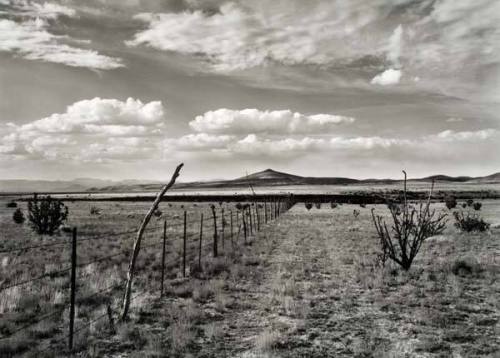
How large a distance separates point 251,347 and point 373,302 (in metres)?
4.09

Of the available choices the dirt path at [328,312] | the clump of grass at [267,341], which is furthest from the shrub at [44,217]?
the clump of grass at [267,341]

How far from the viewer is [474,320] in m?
8.47

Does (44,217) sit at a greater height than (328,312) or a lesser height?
greater

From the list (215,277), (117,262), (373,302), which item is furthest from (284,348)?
(117,262)

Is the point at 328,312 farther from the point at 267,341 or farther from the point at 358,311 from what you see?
the point at 267,341

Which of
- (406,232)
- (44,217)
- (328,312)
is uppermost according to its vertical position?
(406,232)

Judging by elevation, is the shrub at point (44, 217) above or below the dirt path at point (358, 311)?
above

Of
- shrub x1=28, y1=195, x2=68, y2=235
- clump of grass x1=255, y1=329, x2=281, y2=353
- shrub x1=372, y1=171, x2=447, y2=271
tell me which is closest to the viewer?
clump of grass x1=255, y1=329, x2=281, y2=353

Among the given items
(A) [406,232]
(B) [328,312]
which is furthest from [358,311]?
(A) [406,232]

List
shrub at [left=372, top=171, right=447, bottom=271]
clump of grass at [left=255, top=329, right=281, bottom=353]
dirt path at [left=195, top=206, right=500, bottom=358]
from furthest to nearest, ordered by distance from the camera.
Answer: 1. shrub at [left=372, top=171, right=447, bottom=271]
2. dirt path at [left=195, top=206, right=500, bottom=358]
3. clump of grass at [left=255, top=329, right=281, bottom=353]

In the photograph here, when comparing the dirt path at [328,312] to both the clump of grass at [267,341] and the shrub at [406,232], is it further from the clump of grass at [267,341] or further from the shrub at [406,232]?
the shrub at [406,232]

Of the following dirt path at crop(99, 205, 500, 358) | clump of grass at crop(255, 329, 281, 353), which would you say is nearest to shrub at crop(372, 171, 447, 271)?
dirt path at crop(99, 205, 500, 358)

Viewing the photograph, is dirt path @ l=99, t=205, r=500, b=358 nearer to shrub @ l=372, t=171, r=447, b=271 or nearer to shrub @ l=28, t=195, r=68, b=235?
shrub @ l=372, t=171, r=447, b=271

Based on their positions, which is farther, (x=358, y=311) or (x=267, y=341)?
(x=358, y=311)
